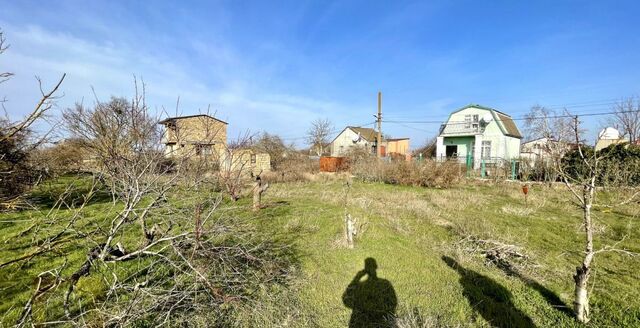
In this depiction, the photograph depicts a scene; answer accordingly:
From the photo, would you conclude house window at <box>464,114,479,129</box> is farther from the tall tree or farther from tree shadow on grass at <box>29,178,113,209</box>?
tree shadow on grass at <box>29,178,113,209</box>

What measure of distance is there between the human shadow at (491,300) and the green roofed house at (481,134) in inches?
839

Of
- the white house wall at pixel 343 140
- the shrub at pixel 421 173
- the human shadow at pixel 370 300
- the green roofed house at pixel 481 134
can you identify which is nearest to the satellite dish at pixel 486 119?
the green roofed house at pixel 481 134

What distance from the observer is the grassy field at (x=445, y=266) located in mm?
3760

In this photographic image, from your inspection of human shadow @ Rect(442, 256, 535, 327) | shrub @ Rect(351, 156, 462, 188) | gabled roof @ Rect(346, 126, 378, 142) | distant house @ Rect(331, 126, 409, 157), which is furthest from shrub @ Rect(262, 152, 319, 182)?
gabled roof @ Rect(346, 126, 378, 142)

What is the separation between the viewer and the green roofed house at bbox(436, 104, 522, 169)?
2561 cm

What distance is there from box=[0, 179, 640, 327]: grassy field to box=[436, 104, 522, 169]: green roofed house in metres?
17.3

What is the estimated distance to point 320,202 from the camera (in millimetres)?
10820

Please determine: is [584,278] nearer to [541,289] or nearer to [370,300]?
[541,289]

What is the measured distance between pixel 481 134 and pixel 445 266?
24.9 meters

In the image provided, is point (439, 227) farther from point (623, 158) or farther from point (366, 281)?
point (623, 158)

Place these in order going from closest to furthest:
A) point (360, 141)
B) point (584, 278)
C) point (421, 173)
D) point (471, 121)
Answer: point (584, 278), point (421, 173), point (471, 121), point (360, 141)

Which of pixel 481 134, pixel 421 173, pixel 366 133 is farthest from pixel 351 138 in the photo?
pixel 421 173

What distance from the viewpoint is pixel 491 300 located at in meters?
4.12

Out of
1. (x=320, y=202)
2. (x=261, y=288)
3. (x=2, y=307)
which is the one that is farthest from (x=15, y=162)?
(x=320, y=202)
